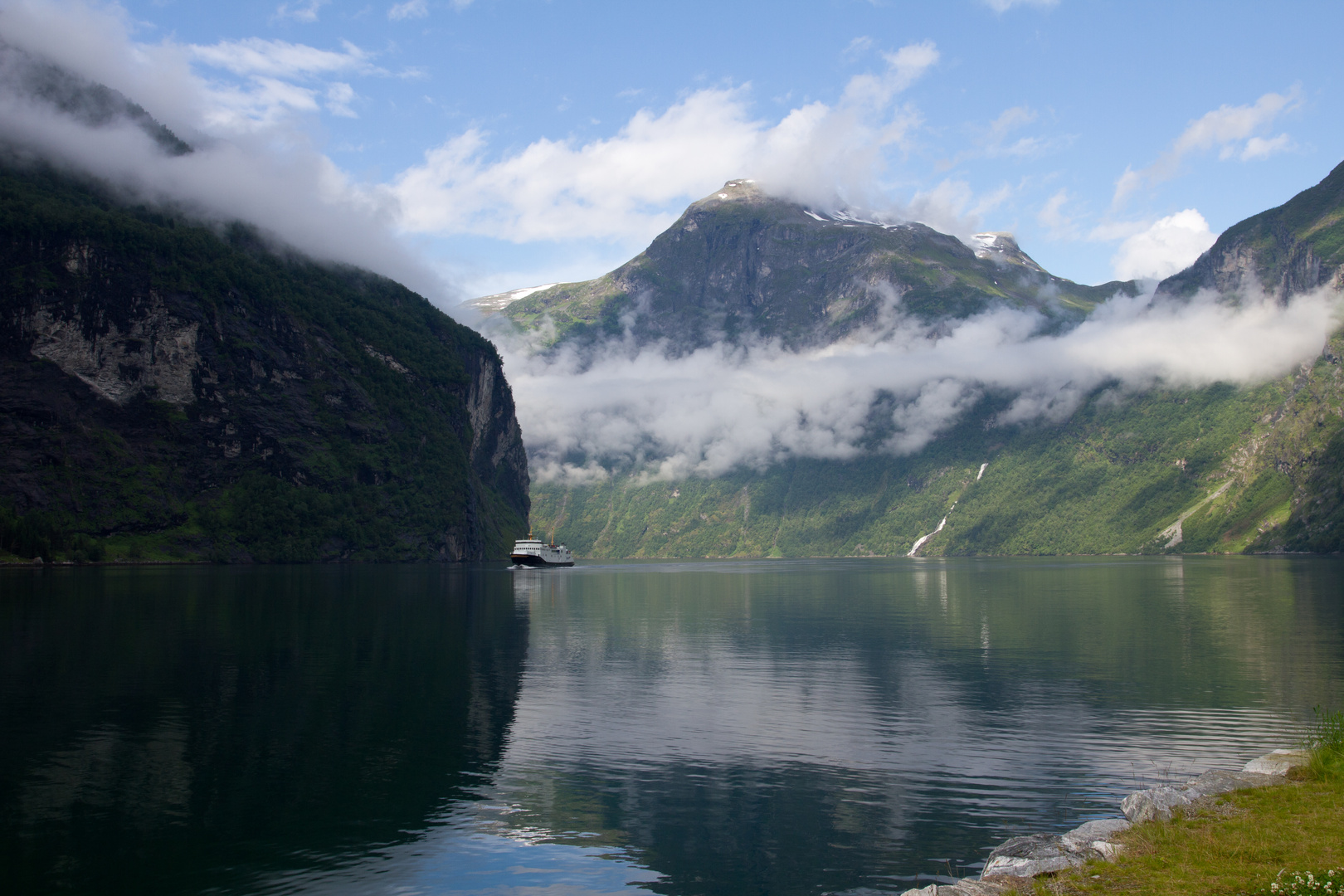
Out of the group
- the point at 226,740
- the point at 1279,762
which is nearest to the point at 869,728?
the point at 1279,762

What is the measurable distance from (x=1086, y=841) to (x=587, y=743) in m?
24.2

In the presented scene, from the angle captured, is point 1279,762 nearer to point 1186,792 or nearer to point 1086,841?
point 1186,792

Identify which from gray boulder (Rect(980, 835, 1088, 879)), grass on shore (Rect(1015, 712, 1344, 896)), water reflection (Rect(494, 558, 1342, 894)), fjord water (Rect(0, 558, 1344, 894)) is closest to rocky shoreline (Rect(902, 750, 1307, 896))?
gray boulder (Rect(980, 835, 1088, 879))

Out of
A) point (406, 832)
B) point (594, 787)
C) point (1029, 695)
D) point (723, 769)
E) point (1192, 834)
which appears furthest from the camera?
point (1029, 695)

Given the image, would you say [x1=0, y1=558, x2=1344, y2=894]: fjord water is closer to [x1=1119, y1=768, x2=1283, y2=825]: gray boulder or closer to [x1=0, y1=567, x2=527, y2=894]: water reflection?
[x1=0, y1=567, x2=527, y2=894]: water reflection

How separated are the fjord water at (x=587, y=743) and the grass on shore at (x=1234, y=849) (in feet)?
17.5

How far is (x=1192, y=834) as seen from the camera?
21828 mm

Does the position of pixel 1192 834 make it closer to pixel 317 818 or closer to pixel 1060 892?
pixel 1060 892

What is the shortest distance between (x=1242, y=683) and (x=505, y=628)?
200 feet

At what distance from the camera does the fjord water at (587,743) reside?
27.0 metres

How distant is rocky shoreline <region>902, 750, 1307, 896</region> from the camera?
19.8 meters

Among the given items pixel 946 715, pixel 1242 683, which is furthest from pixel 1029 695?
pixel 1242 683

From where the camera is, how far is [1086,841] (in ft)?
73.1

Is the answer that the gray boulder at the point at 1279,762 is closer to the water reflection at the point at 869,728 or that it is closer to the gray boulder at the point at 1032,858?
the water reflection at the point at 869,728
